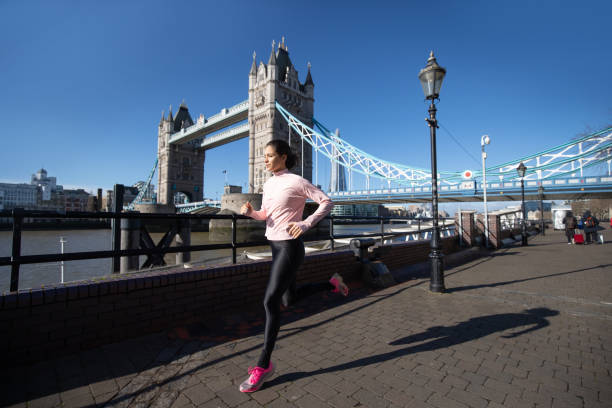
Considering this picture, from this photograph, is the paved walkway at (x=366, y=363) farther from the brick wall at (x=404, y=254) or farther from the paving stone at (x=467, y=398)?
the brick wall at (x=404, y=254)

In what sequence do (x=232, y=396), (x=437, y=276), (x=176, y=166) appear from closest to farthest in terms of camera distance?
(x=232, y=396), (x=437, y=276), (x=176, y=166)

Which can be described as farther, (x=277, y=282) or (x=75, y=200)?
(x=75, y=200)

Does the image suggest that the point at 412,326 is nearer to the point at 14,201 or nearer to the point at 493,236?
the point at 493,236

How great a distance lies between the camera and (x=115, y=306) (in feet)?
8.06

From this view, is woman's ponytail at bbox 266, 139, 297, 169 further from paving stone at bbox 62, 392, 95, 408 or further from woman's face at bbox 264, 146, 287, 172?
paving stone at bbox 62, 392, 95, 408

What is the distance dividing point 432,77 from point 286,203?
403cm

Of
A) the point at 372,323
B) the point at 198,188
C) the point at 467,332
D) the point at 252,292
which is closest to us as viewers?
the point at 467,332

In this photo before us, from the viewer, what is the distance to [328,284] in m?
2.87

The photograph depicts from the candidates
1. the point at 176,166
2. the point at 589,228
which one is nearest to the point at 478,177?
the point at 589,228

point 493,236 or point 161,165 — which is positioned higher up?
point 161,165

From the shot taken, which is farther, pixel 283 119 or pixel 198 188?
pixel 198 188

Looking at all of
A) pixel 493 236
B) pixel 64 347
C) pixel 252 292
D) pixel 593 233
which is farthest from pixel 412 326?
pixel 593 233

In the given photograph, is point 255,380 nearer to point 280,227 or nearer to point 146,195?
point 280,227

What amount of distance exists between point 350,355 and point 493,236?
10.5 m
